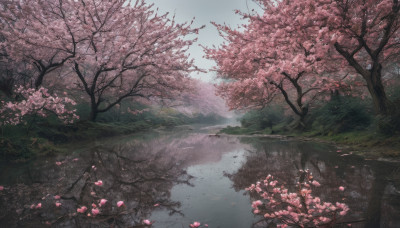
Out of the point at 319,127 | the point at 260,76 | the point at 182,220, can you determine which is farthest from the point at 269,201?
the point at 319,127

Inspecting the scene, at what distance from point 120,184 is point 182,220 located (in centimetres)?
201

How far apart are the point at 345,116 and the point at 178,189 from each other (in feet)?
30.3

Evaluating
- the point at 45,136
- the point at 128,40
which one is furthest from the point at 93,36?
the point at 45,136

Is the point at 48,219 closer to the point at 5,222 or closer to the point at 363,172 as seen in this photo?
the point at 5,222

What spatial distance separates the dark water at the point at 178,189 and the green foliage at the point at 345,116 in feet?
14.0

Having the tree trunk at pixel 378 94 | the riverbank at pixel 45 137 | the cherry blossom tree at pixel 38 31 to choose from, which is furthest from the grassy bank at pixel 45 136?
the tree trunk at pixel 378 94

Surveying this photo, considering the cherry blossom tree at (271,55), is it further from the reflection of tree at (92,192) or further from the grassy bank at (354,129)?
the reflection of tree at (92,192)

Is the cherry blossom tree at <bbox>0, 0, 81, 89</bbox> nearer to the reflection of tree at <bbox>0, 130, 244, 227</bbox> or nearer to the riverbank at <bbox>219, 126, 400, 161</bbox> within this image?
the reflection of tree at <bbox>0, 130, 244, 227</bbox>

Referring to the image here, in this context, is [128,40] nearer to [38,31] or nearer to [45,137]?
[38,31]

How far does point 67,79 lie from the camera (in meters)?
17.0

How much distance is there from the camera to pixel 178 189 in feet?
13.2

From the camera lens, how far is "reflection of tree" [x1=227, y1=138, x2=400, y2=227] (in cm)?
271

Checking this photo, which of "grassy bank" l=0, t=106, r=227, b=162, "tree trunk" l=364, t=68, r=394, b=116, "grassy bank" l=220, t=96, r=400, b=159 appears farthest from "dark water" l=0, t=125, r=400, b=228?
"tree trunk" l=364, t=68, r=394, b=116

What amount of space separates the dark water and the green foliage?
14.0 feet
